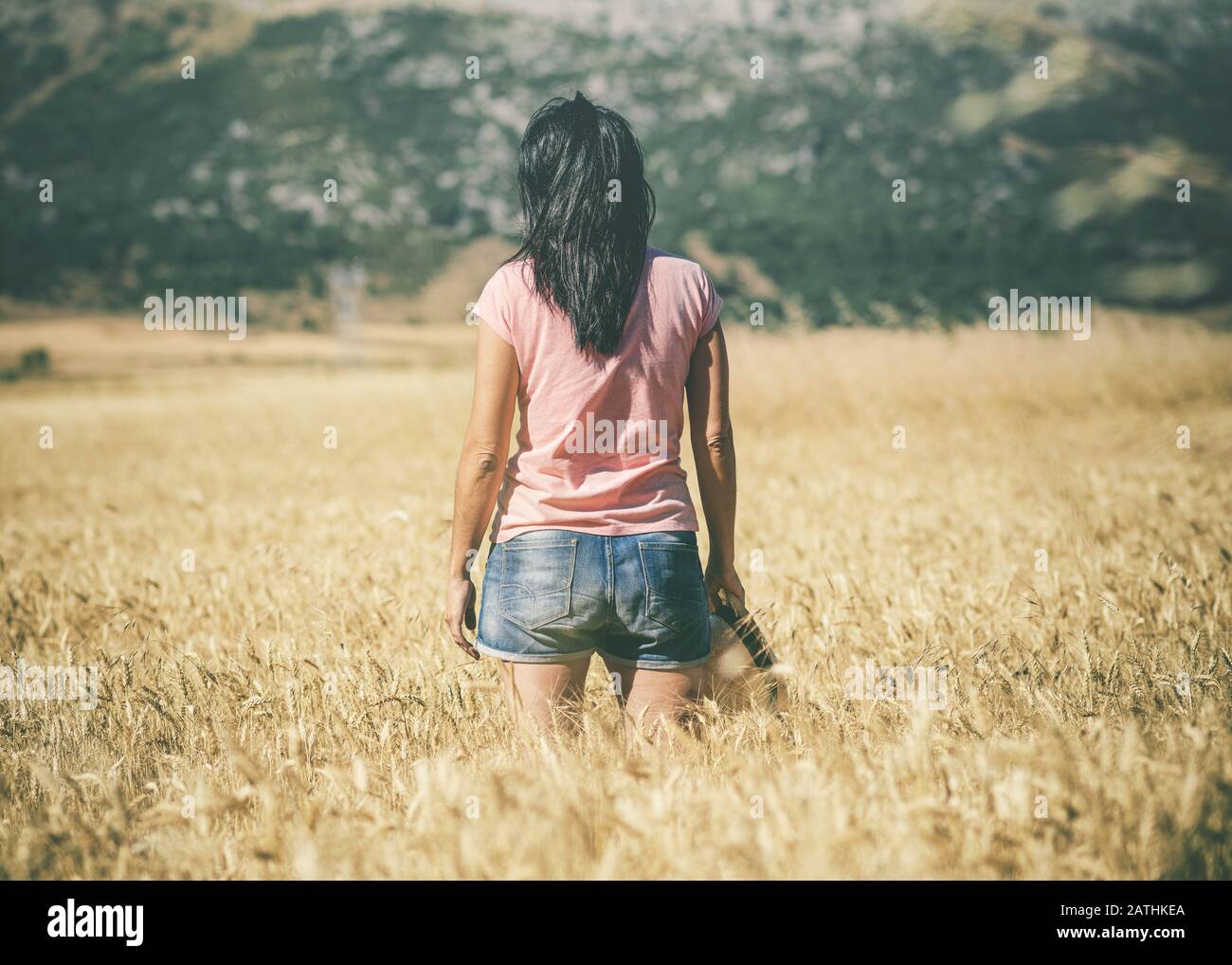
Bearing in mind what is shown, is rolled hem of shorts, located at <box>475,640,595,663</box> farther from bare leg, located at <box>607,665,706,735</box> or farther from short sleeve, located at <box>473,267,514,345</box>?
short sleeve, located at <box>473,267,514,345</box>

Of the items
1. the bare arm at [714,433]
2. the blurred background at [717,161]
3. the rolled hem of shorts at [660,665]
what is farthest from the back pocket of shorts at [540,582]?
the blurred background at [717,161]

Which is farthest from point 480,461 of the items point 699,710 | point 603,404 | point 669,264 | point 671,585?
point 699,710

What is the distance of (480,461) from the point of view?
3.01m

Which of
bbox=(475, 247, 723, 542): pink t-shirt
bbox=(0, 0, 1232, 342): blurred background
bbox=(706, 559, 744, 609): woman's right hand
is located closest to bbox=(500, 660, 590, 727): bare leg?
bbox=(475, 247, 723, 542): pink t-shirt

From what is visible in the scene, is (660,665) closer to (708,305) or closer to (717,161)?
(708,305)

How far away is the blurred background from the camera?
60031 mm

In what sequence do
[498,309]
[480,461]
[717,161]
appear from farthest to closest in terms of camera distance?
[717,161] < [480,461] < [498,309]

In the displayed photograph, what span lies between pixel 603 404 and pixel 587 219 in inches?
21.0

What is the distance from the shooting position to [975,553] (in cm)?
625

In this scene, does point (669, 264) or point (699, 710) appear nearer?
point (669, 264)

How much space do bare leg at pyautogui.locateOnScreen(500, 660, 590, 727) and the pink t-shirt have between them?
411mm

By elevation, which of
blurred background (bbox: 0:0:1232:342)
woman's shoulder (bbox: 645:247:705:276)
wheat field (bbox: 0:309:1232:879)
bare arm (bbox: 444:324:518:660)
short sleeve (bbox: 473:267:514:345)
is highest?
blurred background (bbox: 0:0:1232:342)
